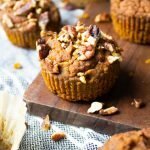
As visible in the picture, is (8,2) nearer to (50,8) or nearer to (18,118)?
(50,8)

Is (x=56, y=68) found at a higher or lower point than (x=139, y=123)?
higher

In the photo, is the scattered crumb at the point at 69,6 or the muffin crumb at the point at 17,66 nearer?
the muffin crumb at the point at 17,66

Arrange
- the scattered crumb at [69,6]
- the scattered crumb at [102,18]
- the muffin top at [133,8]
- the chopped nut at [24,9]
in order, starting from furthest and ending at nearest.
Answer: the scattered crumb at [69,6]
the scattered crumb at [102,18]
the chopped nut at [24,9]
the muffin top at [133,8]

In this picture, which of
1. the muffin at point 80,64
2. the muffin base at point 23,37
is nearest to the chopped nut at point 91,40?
the muffin at point 80,64

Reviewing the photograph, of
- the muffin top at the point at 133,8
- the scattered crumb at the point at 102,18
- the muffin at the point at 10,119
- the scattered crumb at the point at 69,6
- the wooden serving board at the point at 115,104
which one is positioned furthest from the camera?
the scattered crumb at the point at 69,6

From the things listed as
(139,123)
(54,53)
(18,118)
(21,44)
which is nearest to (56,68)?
(54,53)

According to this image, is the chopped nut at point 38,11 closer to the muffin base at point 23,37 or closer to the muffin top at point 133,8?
the muffin base at point 23,37

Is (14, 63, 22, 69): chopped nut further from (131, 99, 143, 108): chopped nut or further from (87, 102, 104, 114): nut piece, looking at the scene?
(131, 99, 143, 108): chopped nut
